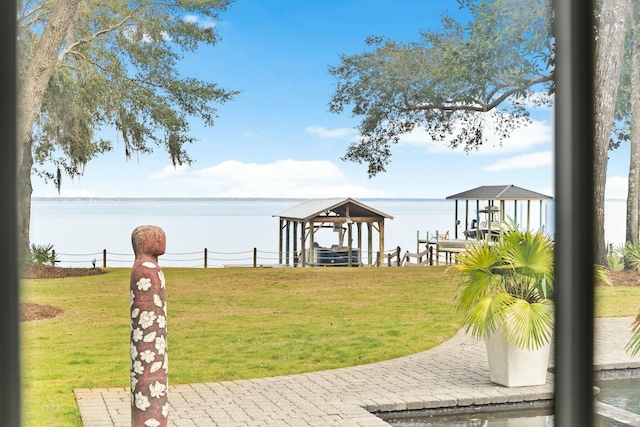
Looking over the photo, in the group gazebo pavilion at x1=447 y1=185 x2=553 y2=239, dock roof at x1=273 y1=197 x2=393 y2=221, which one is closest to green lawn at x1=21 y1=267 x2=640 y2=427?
dock roof at x1=273 y1=197 x2=393 y2=221

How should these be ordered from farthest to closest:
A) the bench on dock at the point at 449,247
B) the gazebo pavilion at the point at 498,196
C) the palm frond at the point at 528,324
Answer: the bench on dock at the point at 449,247 → the gazebo pavilion at the point at 498,196 → the palm frond at the point at 528,324

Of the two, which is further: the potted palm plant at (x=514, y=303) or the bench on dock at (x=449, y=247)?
the bench on dock at (x=449, y=247)

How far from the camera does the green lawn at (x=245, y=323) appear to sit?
18.0 ft

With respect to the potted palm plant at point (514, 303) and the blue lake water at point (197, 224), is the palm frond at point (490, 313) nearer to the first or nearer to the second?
the potted palm plant at point (514, 303)

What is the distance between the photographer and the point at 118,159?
5.73m

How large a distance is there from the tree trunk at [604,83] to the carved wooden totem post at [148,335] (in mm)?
1460

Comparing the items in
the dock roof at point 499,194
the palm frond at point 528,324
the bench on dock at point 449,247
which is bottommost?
the palm frond at point 528,324

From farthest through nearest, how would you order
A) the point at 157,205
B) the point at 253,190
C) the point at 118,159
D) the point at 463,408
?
the point at 253,190
the point at 157,205
the point at 118,159
the point at 463,408

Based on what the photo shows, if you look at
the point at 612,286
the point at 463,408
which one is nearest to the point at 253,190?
the point at 463,408

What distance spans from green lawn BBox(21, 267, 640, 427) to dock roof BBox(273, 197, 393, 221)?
1.94ft

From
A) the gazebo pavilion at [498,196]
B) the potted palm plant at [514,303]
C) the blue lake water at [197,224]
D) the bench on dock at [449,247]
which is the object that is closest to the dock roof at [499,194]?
the gazebo pavilion at [498,196]

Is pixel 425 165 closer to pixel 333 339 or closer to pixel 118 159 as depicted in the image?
pixel 333 339

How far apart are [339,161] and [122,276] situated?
2490 mm

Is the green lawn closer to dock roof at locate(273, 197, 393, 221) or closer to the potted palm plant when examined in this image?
dock roof at locate(273, 197, 393, 221)
